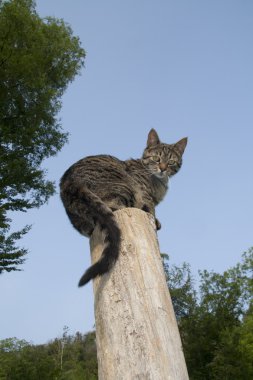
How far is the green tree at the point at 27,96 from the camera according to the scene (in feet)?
28.1

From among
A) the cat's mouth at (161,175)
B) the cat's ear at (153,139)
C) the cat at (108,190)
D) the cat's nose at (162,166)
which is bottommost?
the cat at (108,190)

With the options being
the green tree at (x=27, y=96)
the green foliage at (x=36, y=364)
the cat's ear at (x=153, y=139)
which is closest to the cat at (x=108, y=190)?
the cat's ear at (x=153, y=139)

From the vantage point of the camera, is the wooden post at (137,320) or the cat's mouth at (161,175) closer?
the wooden post at (137,320)

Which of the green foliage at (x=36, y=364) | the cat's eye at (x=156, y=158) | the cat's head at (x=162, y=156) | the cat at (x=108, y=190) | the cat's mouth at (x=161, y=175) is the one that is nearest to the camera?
the cat at (x=108, y=190)

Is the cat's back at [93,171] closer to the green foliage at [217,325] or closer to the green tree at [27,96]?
the green tree at [27,96]

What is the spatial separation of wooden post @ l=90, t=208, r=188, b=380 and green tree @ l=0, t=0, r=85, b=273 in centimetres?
630

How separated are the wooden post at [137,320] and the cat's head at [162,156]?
320cm

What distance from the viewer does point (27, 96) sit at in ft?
33.2

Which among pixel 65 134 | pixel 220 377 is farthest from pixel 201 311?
pixel 65 134

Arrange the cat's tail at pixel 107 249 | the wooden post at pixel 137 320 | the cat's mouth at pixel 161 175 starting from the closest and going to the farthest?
the wooden post at pixel 137 320
the cat's tail at pixel 107 249
the cat's mouth at pixel 161 175

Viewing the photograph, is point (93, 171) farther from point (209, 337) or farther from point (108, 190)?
point (209, 337)

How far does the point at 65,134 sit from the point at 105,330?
1030cm

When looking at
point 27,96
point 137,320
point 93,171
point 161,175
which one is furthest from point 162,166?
point 27,96

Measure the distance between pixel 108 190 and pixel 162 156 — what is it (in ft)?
7.67
